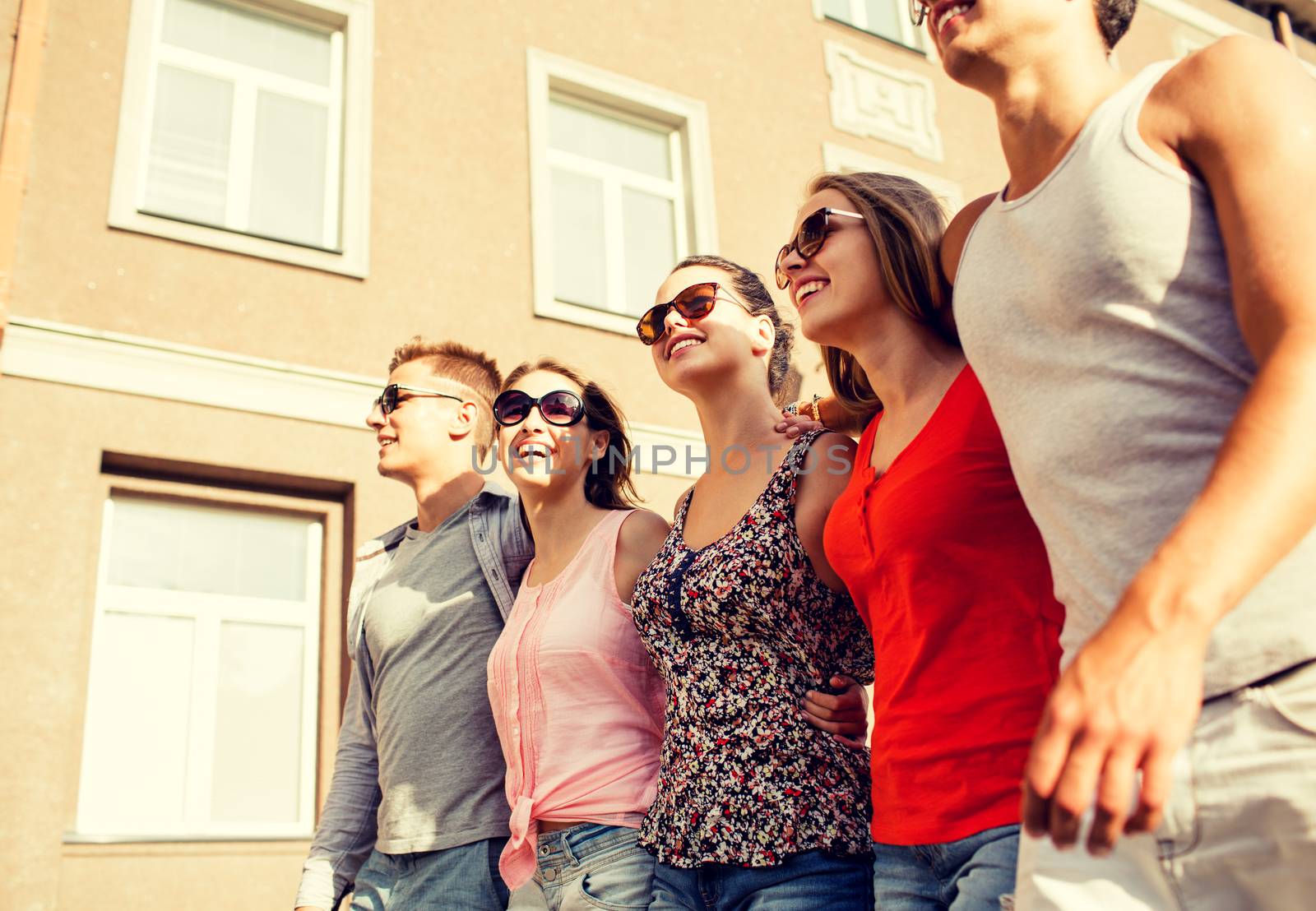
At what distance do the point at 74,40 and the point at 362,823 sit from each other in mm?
5252

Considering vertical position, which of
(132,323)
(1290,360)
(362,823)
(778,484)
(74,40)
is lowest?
(362,823)

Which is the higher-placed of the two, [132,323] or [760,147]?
[760,147]

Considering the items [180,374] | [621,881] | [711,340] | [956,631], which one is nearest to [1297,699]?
[956,631]

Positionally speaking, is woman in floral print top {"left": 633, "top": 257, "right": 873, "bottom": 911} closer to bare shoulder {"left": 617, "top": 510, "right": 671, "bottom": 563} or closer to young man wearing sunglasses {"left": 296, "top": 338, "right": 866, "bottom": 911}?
bare shoulder {"left": 617, "top": 510, "right": 671, "bottom": 563}

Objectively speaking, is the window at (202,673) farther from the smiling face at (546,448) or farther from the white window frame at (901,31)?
the white window frame at (901,31)

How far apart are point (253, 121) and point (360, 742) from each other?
508 cm

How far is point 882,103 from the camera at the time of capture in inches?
395

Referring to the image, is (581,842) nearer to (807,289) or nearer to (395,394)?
(807,289)

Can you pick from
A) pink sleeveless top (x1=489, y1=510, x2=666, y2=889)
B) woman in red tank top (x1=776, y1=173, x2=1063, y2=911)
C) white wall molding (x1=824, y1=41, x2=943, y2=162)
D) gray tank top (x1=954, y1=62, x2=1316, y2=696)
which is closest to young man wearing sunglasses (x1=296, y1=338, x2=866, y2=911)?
pink sleeveless top (x1=489, y1=510, x2=666, y2=889)

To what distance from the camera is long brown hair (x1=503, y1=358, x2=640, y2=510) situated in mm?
3230

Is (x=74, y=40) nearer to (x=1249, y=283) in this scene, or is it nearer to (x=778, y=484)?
(x=778, y=484)

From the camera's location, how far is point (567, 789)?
2576 mm

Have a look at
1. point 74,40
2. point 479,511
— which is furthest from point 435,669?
point 74,40

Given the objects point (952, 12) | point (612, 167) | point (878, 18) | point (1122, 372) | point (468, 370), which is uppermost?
point (878, 18)
